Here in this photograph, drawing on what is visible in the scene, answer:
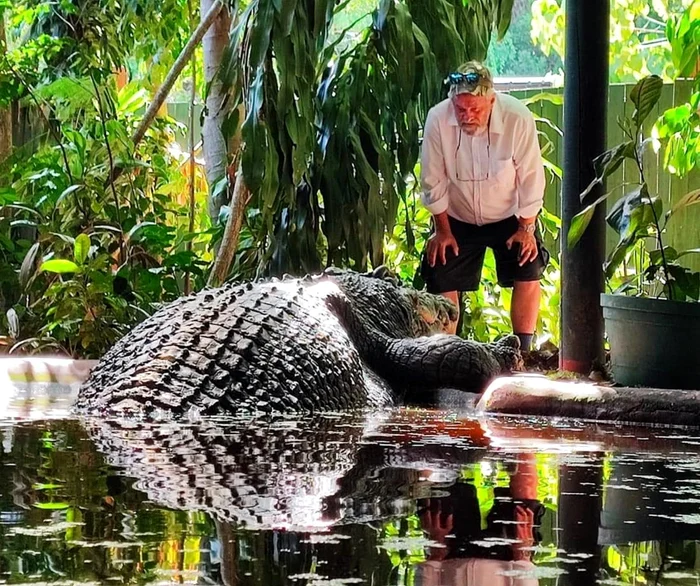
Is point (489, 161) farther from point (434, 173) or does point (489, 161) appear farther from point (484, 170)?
point (434, 173)

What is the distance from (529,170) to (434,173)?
1.42 ft

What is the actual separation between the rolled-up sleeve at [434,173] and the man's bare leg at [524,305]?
1.78 feet

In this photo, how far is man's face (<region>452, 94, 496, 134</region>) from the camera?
4543 mm

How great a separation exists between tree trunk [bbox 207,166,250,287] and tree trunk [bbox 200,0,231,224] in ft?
1.84

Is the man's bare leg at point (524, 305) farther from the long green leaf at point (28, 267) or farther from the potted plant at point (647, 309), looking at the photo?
the long green leaf at point (28, 267)

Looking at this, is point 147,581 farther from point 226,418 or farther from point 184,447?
point 226,418

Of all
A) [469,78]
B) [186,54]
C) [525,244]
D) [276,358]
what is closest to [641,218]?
[276,358]

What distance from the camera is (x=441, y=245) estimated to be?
471 cm

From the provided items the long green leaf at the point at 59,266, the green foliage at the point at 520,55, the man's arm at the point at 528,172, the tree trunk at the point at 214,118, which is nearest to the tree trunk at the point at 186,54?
the tree trunk at the point at 214,118

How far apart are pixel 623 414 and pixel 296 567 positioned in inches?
77.1

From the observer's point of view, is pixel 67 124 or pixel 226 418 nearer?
pixel 226 418

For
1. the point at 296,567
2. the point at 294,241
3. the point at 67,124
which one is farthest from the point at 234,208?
the point at 296,567

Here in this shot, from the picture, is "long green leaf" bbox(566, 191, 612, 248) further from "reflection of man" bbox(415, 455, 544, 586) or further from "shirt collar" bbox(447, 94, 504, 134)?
"reflection of man" bbox(415, 455, 544, 586)

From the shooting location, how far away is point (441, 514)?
4.22 ft
